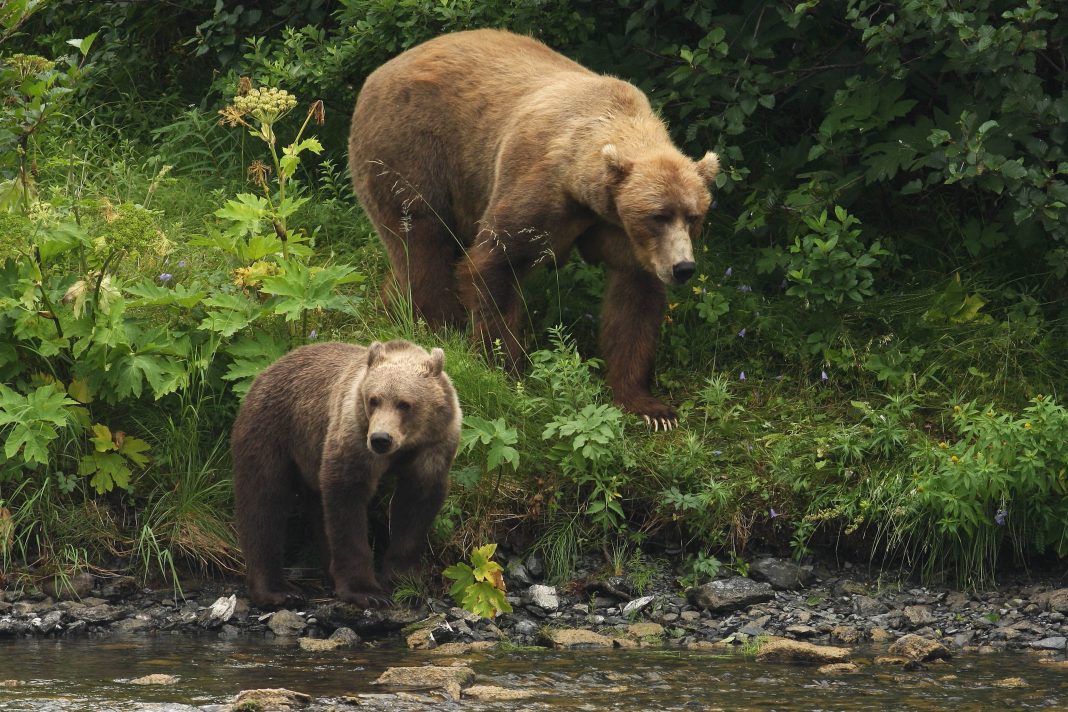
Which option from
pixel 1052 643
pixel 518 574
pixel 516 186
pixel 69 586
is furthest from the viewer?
pixel 516 186

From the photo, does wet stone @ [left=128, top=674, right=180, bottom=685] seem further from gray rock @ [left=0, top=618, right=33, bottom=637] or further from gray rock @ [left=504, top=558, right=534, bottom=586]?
gray rock @ [left=504, top=558, right=534, bottom=586]

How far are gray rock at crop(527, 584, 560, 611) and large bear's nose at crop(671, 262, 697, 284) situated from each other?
5.12 ft

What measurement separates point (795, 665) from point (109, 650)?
8.63ft

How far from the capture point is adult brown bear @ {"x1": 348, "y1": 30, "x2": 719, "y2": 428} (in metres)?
7.48

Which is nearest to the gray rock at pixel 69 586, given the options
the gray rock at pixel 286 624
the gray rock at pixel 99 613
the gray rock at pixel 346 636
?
the gray rock at pixel 99 613

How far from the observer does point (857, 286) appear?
316 inches

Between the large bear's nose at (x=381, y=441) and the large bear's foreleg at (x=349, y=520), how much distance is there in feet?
1.17

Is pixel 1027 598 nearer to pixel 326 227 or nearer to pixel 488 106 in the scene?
pixel 488 106

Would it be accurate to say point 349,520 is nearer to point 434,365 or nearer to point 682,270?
point 434,365

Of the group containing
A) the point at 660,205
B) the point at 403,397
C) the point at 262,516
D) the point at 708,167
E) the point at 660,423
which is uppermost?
the point at 708,167

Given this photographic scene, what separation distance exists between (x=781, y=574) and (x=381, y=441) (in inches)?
78.8

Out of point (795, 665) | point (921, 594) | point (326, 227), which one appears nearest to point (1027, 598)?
point (921, 594)

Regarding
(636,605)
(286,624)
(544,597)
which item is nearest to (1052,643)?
(636,605)

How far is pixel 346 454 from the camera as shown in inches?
249
